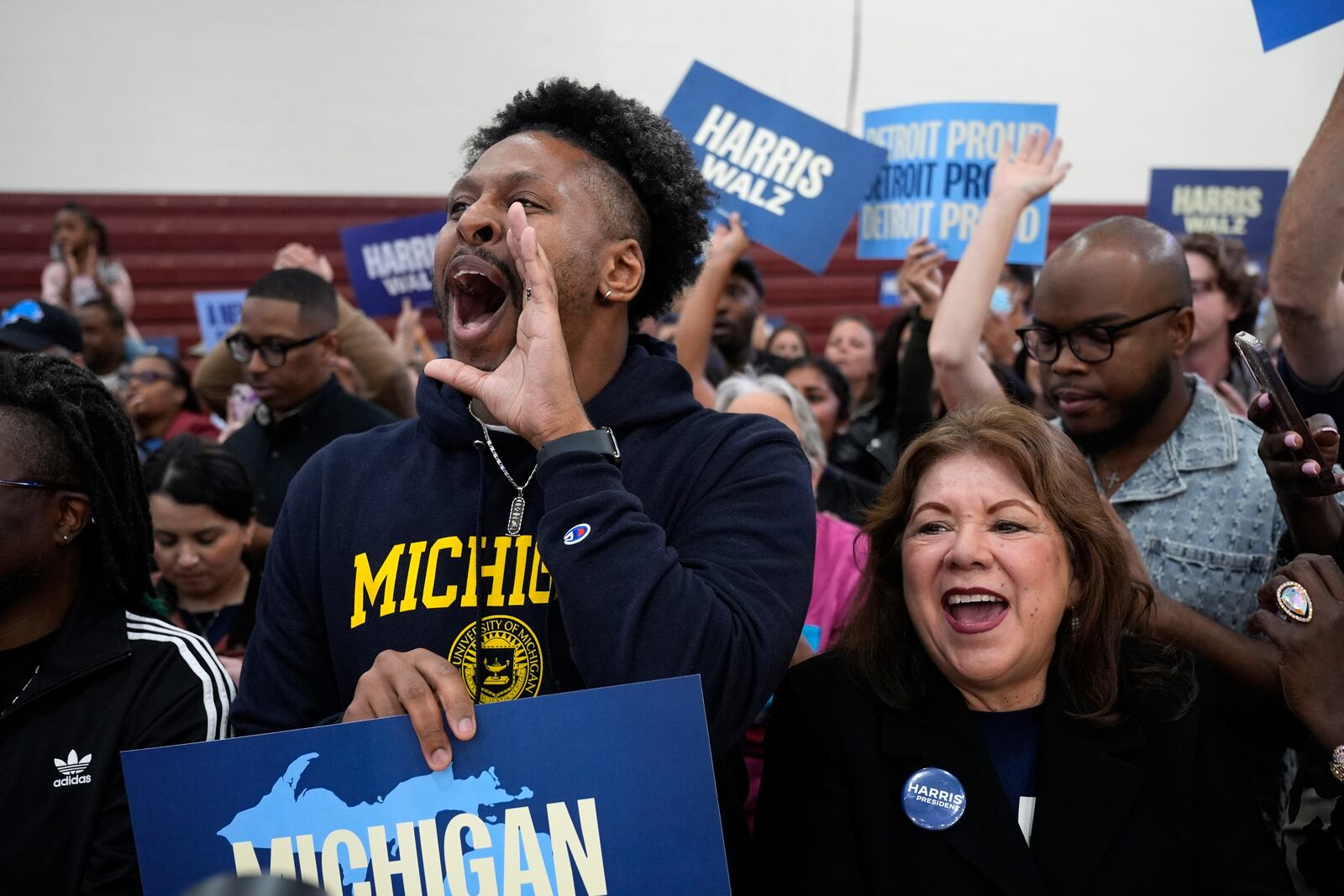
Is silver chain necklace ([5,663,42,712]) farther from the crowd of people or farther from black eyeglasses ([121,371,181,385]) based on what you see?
black eyeglasses ([121,371,181,385])

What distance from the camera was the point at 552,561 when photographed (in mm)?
1528

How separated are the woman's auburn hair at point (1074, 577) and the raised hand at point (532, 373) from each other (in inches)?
29.5

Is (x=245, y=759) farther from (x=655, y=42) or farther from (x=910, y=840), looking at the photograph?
(x=655, y=42)

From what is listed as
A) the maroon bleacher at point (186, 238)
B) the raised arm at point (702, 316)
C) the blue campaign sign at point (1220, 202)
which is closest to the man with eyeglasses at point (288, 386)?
the raised arm at point (702, 316)

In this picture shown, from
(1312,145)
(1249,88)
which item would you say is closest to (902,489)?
(1312,145)

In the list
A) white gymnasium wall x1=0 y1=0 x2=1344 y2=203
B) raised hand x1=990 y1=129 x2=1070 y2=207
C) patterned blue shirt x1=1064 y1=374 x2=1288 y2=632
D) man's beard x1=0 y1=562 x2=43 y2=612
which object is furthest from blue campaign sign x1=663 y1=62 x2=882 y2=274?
white gymnasium wall x1=0 y1=0 x2=1344 y2=203

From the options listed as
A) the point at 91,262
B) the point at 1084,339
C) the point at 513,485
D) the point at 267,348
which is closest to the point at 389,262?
the point at 267,348

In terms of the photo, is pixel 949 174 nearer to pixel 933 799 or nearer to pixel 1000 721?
pixel 1000 721

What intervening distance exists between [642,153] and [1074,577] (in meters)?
1.00

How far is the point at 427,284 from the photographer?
6.23 m

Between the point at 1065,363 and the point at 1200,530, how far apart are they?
445 millimetres

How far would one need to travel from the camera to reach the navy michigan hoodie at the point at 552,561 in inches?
59.8

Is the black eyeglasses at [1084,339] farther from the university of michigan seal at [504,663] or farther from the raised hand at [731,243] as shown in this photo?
the university of michigan seal at [504,663]

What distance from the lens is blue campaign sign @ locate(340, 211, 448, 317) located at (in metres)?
6.13
